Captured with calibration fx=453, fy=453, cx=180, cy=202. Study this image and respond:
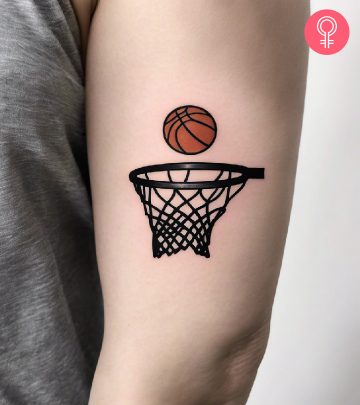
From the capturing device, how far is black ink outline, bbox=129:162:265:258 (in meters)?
0.56

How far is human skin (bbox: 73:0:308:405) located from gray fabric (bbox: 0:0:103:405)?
0.17ft

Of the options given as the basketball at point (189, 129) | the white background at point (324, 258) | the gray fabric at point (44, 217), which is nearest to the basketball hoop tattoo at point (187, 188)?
the basketball at point (189, 129)

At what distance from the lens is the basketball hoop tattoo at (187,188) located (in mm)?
548

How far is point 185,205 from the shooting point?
0.57 meters

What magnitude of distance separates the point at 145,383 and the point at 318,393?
3.83 feet

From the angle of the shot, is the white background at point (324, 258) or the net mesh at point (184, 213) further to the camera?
the white background at point (324, 258)

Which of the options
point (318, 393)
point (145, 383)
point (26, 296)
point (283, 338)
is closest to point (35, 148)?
point (26, 296)

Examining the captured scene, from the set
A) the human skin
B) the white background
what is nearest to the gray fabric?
the human skin

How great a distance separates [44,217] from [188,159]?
0.23 meters

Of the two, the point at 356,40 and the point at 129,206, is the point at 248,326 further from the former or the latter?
the point at 356,40

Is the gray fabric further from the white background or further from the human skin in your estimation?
the white background

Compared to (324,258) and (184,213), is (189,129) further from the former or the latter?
Answer: (324,258)

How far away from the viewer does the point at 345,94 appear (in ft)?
4.30

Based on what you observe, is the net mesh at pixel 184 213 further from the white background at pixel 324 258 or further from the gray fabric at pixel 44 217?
the white background at pixel 324 258
